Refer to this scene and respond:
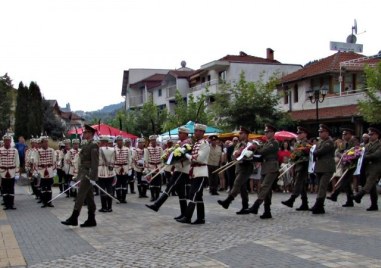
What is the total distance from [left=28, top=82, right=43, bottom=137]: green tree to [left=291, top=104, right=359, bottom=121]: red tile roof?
18.9 m

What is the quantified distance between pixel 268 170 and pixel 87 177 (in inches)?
157

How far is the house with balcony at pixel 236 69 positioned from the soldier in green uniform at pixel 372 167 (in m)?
36.4

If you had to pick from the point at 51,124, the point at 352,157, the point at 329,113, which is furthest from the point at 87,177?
the point at 51,124

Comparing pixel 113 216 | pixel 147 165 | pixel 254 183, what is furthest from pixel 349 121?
pixel 113 216

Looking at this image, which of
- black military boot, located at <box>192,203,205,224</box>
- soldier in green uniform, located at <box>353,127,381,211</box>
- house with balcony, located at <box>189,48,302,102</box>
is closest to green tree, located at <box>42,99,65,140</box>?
house with balcony, located at <box>189,48,302,102</box>

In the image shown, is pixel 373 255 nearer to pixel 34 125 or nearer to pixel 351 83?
pixel 351 83

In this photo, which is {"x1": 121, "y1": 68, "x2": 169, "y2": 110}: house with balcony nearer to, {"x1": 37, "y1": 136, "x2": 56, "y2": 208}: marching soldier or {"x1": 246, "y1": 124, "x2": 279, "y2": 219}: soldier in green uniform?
{"x1": 37, "y1": 136, "x2": 56, "y2": 208}: marching soldier

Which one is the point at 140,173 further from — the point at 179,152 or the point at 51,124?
the point at 51,124

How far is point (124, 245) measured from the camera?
9289 millimetres

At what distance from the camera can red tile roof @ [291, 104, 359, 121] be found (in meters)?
32.5

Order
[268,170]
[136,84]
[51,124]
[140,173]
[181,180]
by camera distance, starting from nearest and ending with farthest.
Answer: [181,180] → [268,170] → [140,173] → [51,124] → [136,84]

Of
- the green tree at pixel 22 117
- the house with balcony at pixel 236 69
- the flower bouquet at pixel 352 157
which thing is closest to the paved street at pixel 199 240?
the flower bouquet at pixel 352 157

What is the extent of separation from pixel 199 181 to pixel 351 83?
2822 centimetres

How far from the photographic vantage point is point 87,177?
11.3m
